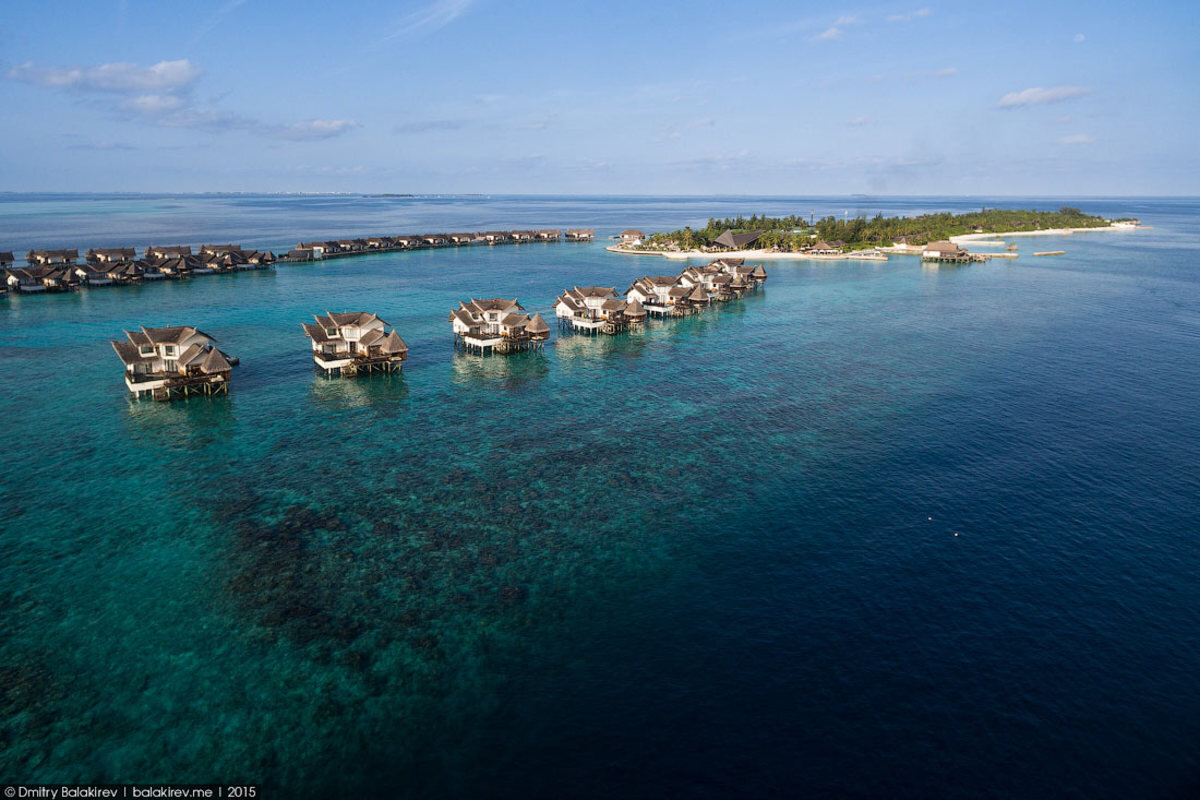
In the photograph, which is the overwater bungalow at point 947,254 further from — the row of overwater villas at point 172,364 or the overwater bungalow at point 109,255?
the overwater bungalow at point 109,255

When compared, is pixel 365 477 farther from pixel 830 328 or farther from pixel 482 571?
pixel 830 328

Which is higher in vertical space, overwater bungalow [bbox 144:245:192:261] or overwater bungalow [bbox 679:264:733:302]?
overwater bungalow [bbox 144:245:192:261]

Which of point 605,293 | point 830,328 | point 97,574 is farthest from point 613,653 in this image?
point 830,328

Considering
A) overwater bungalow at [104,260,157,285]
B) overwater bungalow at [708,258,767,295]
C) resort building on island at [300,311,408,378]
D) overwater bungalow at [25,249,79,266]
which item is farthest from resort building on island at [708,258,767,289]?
overwater bungalow at [25,249,79,266]

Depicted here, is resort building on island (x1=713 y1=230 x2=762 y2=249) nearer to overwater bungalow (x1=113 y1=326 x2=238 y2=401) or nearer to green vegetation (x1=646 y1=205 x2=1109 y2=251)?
green vegetation (x1=646 y1=205 x2=1109 y2=251)

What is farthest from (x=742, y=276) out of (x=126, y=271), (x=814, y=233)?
(x=126, y=271)

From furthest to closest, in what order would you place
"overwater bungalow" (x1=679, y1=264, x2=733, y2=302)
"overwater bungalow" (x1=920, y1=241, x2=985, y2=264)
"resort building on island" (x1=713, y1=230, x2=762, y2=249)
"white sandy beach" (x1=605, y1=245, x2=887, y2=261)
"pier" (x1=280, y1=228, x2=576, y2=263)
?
"resort building on island" (x1=713, y1=230, x2=762, y2=249) → "white sandy beach" (x1=605, y1=245, x2=887, y2=261) → "pier" (x1=280, y1=228, x2=576, y2=263) → "overwater bungalow" (x1=920, y1=241, x2=985, y2=264) → "overwater bungalow" (x1=679, y1=264, x2=733, y2=302)

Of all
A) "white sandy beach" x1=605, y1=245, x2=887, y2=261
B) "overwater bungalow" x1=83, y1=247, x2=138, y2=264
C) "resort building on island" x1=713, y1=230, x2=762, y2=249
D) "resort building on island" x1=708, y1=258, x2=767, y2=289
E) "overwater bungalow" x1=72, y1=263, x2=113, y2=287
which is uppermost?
"resort building on island" x1=713, y1=230, x2=762, y2=249
